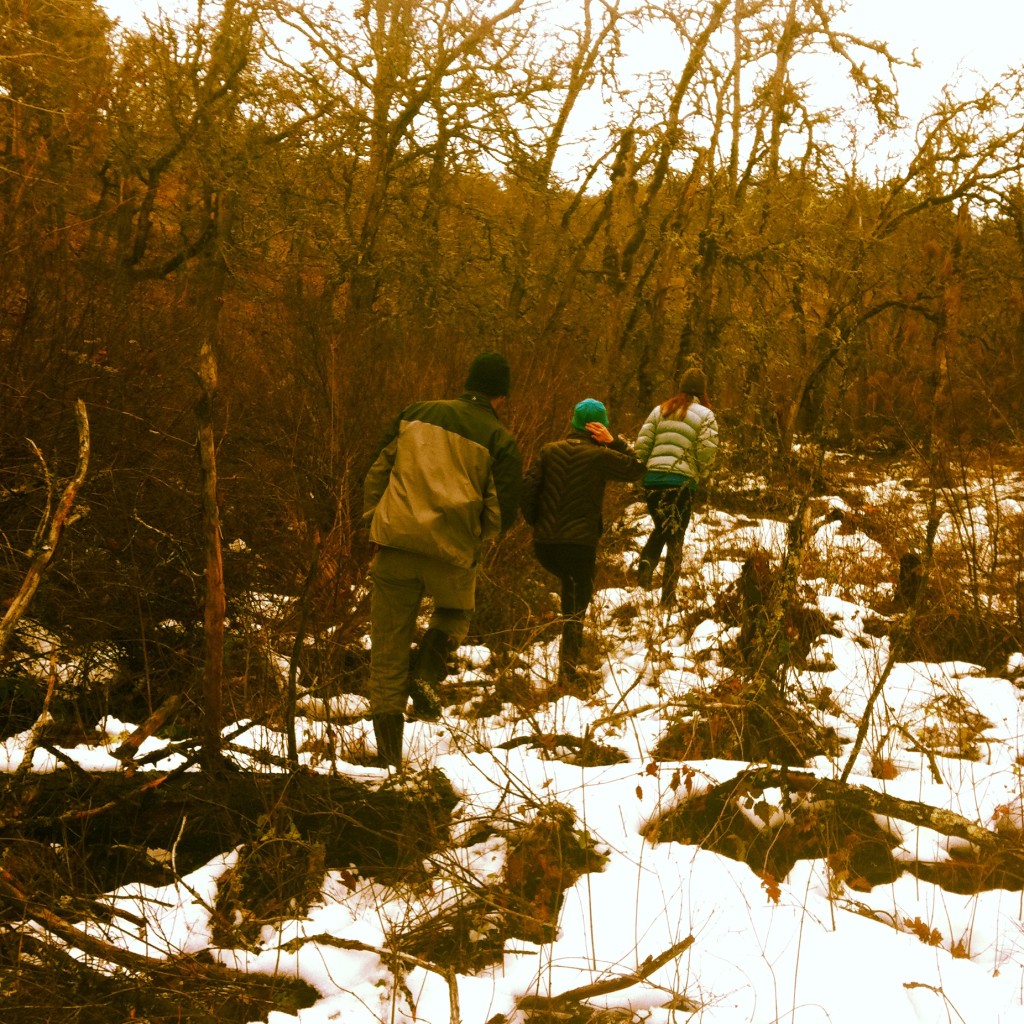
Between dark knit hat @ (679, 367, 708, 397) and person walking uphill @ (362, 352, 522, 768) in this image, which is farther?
dark knit hat @ (679, 367, 708, 397)

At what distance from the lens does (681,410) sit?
6.43 meters

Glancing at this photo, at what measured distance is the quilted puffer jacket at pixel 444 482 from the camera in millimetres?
3729

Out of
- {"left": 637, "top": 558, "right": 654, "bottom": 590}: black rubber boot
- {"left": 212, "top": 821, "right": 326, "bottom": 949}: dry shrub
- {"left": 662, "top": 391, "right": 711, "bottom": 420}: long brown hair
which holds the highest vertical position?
{"left": 662, "top": 391, "right": 711, "bottom": 420}: long brown hair

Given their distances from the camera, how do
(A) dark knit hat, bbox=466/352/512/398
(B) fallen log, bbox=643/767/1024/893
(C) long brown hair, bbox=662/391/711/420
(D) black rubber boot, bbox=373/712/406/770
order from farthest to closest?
(C) long brown hair, bbox=662/391/711/420
(A) dark knit hat, bbox=466/352/512/398
(D) black rubber boot, bbox=373/712/406/770
(B) fallen log, bbox=643/767/1024/893

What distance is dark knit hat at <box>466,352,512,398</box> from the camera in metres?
3.96

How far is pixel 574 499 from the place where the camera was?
17.1 ft

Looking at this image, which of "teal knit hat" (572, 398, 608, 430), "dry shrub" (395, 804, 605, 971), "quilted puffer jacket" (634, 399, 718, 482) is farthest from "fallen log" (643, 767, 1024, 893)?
"quilted puffer jacket" (634, 399, 718, 482)

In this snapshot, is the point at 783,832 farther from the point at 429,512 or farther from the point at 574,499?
the point at 574,499

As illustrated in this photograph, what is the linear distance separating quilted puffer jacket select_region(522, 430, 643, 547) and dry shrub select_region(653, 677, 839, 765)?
48.1 inches

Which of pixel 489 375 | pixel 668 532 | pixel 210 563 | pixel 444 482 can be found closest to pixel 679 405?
pixel 668 532

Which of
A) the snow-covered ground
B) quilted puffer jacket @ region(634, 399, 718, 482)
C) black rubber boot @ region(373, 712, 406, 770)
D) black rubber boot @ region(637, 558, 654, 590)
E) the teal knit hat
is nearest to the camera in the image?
the snow-covered ground

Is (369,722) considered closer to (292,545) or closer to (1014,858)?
(292,545)

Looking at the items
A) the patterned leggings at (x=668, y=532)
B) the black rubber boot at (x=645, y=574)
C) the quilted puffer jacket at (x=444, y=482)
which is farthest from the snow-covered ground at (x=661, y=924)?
the black rubber boot at (x=645, y=574)

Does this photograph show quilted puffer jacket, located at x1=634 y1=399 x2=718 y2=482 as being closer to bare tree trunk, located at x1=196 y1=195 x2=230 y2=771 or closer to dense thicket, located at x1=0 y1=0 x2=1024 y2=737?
dense thicket, located at x1=0 y1=0 x2=1024 y2=737
